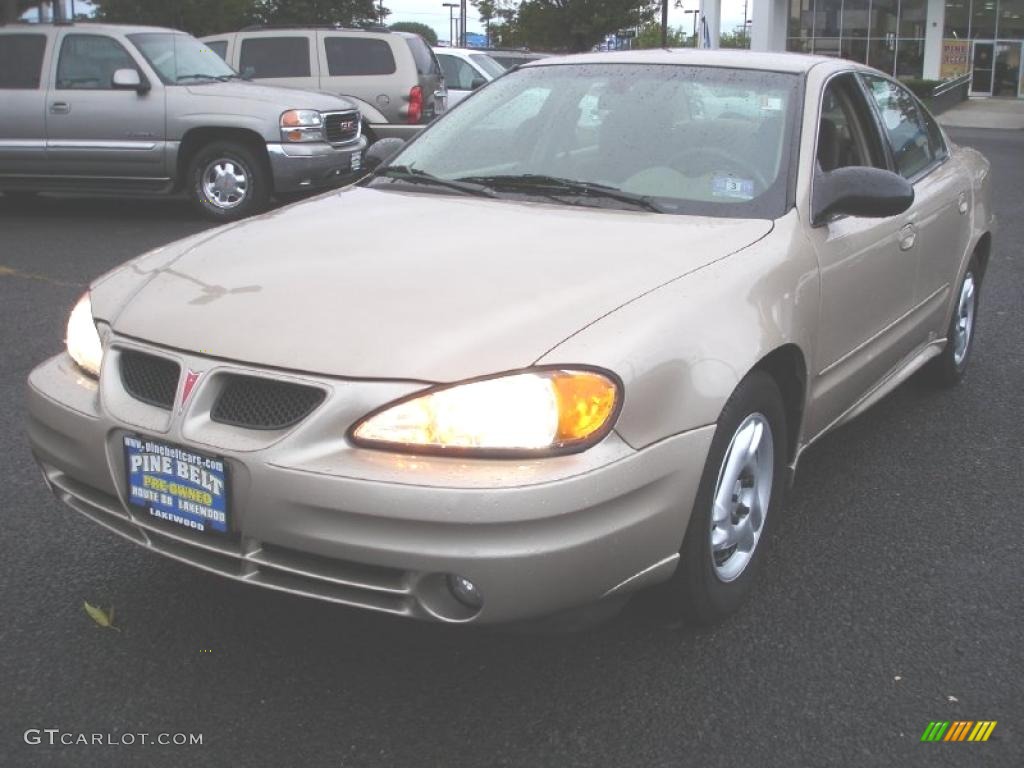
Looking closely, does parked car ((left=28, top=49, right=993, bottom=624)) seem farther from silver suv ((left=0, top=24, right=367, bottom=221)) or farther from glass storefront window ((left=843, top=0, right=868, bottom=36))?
glass storefront window ((left=843, top=0, right=868, bottom=36))

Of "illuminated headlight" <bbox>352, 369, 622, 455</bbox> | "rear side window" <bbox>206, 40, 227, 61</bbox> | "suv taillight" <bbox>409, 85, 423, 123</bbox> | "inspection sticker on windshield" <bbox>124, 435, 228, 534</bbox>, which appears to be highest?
"rear side window" <bbox>206, 40, 227, 61</bbox>

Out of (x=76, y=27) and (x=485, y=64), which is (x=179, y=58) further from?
(x=485, y=64)

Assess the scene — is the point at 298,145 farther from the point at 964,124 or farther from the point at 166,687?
the point at 964,124

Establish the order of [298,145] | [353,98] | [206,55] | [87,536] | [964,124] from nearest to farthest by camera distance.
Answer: [87,536], [298,145], [206,55], [353,98], [964,124]

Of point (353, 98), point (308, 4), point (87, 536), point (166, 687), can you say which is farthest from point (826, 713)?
point (308, 4)

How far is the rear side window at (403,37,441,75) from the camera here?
13438 millimetres

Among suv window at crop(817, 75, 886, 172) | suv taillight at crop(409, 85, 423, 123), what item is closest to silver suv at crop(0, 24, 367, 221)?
suv taillight at crop(409, 85, 423, 123)

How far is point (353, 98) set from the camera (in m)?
13.3

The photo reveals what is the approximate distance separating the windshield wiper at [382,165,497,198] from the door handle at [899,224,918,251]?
1.50 metres

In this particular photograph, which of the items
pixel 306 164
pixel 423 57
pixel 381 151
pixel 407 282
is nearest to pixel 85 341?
pixel 407 282

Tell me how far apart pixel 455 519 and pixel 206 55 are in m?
10.2

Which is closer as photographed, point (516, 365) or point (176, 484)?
point (516, 365)

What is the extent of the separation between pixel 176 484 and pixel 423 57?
11.6 metres

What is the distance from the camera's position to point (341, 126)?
11352 mm
